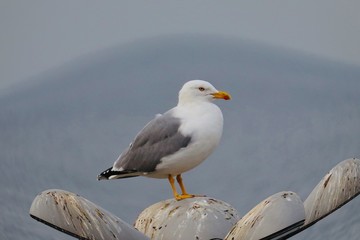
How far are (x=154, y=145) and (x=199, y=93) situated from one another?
27cm

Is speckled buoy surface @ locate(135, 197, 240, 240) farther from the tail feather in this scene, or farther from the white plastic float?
the tail feather

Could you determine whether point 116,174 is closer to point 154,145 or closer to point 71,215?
point 154,145

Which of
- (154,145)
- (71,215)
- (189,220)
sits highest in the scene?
(154,145)

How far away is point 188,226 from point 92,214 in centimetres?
45

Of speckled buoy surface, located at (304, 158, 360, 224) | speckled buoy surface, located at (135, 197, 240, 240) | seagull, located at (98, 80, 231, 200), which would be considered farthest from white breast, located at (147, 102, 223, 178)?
speckled buoy surface, located at (304, 158, 360, 224)

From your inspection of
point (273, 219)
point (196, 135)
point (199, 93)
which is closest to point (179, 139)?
point (196, 135)

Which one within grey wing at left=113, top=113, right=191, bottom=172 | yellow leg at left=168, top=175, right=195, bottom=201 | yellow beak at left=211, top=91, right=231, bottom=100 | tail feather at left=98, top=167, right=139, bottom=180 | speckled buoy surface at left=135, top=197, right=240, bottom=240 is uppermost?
yellow beak at left=211, top=91, right=231, bottom=100

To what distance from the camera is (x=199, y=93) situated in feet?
11.6

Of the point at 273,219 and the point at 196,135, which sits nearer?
the point at 273,219

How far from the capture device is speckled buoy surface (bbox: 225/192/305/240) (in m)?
2.99

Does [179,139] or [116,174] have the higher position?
[179,139]

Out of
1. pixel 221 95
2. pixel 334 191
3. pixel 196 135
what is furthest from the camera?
pixel 221 95

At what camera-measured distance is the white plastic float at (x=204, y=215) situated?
299 cm

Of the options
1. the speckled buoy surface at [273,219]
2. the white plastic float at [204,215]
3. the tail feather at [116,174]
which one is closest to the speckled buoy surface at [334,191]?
the white plastic float at [204,215]
